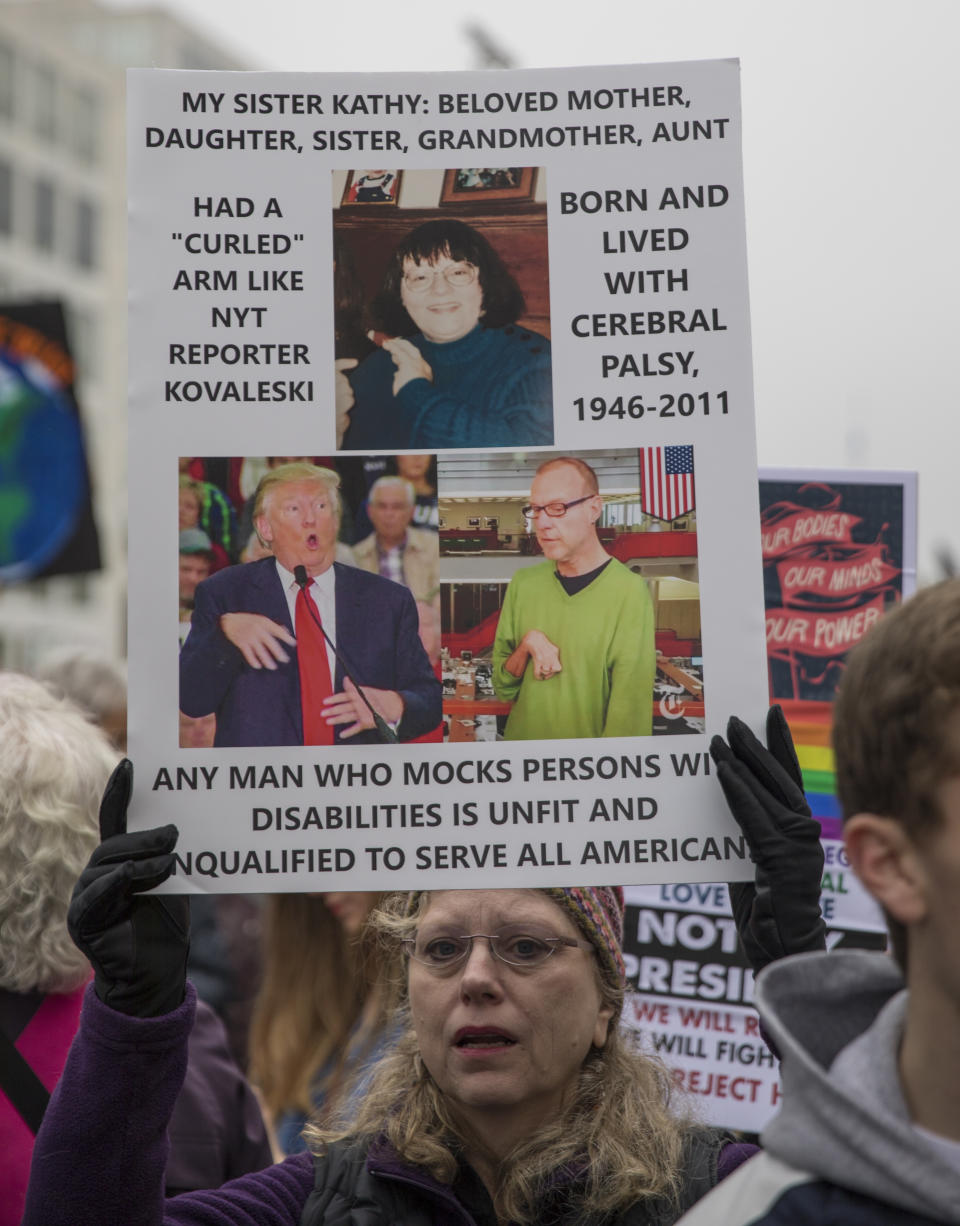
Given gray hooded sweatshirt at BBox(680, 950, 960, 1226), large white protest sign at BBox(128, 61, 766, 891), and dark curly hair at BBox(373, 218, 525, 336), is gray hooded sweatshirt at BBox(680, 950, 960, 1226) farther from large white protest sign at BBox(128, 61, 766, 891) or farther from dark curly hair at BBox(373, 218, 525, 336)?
dark curly hair at BBox(373, 218, 525, 336)

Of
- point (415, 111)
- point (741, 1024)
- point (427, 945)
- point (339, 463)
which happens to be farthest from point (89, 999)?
point (741, 1024)

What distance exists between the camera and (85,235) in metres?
53.0

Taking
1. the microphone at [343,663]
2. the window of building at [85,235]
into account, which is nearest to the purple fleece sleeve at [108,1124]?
the microphone at [343,663]

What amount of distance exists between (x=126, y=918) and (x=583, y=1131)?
88cm

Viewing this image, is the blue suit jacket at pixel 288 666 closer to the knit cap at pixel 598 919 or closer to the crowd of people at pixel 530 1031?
the crowd of people at pixel 530 1031

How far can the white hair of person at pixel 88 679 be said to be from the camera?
15.8 ft

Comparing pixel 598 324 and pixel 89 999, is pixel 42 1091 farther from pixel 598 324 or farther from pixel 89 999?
pixel 598 324

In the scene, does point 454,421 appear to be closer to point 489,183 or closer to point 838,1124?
point 489,183

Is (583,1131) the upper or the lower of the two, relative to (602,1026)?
lower

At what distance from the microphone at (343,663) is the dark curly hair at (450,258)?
438 millimetres

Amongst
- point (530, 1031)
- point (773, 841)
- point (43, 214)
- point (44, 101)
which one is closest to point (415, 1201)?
point (530, 1031)

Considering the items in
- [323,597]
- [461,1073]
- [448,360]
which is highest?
[448,360]

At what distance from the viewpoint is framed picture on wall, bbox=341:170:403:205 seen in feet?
8.34

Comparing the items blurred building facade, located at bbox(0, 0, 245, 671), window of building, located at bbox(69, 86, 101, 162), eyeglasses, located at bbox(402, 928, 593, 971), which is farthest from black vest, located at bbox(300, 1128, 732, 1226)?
window of building, located at bbox(69, 86, 101, 162)
